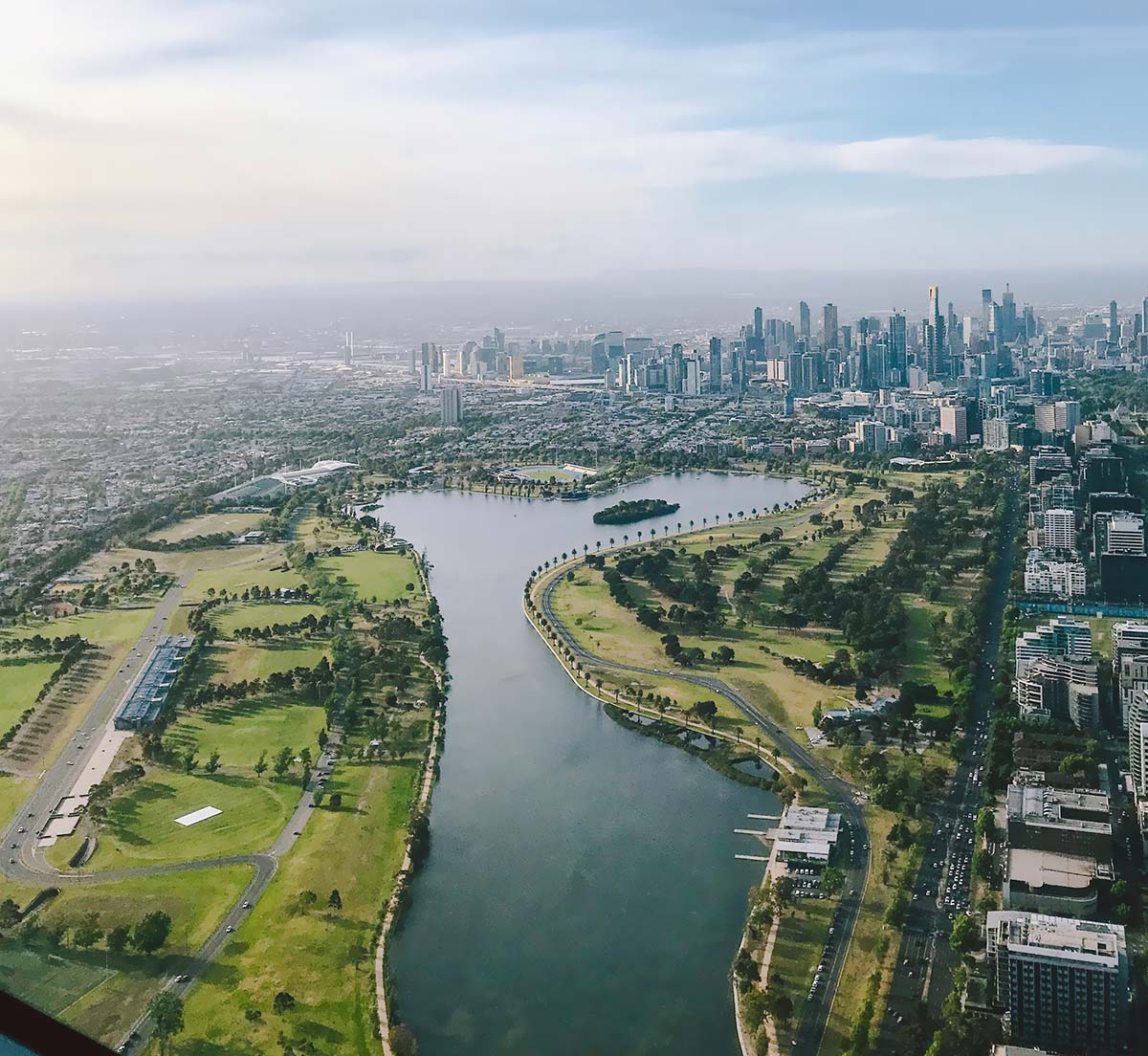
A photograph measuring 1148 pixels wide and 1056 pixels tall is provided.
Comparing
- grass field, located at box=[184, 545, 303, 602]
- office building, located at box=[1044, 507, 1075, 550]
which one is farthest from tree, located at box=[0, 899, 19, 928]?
office building, located at box=[1044, 507, 1075, 550]

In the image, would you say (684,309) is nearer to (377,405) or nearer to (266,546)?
(377,405)

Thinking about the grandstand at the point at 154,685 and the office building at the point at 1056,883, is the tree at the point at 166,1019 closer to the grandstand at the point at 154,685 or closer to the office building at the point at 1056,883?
the grandstand at the point at 154,685

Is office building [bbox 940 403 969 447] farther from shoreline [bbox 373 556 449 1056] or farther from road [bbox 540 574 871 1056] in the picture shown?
shoreline [bbox 373 556 449 1056]

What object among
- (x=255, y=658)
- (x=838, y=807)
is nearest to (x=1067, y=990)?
(x=838, y=807)

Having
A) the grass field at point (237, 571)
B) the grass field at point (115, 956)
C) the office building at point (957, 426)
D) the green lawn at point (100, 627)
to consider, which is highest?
the office building at point (957, 426)

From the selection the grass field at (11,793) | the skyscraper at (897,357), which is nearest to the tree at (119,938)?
the grass field at (11,793)

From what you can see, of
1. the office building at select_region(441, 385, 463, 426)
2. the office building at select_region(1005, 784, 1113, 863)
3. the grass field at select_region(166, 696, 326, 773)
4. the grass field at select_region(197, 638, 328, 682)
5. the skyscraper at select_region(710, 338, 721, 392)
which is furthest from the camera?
the skyscraper at select_region(710, 338, 721, 392)
